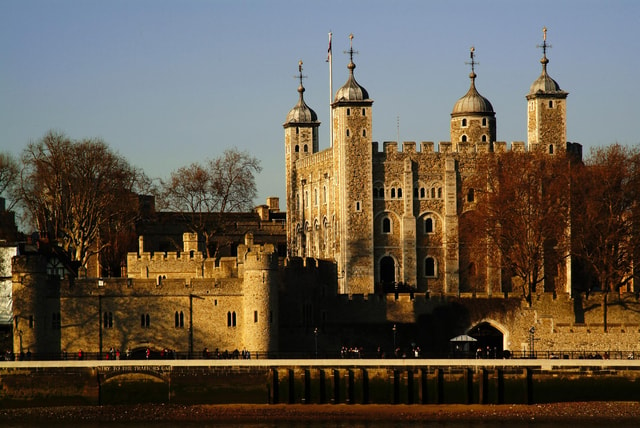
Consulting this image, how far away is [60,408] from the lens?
8019cm

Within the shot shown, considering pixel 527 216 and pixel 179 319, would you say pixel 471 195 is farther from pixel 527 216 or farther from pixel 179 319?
pixel 179 319

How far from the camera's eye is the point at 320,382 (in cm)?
8025

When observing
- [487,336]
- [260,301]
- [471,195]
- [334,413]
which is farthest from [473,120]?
[334,413]

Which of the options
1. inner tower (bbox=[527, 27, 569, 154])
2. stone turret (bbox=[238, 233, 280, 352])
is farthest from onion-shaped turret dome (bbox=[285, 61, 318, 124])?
stone turret (bbox=[238, 233, 280, 352])

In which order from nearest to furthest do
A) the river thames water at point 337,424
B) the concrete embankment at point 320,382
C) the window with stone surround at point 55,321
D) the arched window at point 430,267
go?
1. the river thames water at point 337,424
2. the concrete embankment at point 320,382
3. the window with stone surround at point 55,321
4. the arched window at point 430,267

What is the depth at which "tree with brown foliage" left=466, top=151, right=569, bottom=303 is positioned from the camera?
102125 millimetres

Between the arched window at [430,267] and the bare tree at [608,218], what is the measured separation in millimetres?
13021

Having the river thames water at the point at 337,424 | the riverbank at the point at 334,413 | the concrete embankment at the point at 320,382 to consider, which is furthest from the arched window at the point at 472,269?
the river thames water at the point at 337,424

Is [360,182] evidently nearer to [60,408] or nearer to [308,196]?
[308,196]

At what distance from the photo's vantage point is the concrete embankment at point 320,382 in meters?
79.9

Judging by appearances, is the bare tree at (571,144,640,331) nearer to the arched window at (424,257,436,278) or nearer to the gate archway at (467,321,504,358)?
the gate archway at (467,321,504,358)

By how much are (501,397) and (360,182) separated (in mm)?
35794

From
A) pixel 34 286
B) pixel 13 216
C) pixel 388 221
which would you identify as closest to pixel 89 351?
pixel 34 286

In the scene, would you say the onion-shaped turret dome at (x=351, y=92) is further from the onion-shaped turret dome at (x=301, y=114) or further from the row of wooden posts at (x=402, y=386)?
the row of wooden posts at (x=402, y=386)
